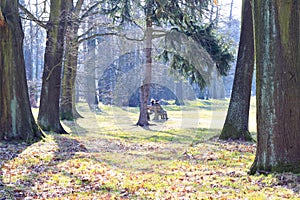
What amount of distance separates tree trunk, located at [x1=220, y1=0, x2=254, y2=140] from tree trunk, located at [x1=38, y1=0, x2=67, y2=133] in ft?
17.3

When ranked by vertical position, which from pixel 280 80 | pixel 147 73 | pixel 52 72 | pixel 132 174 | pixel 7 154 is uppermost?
pixel 147 73

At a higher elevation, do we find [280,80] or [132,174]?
[280,80]

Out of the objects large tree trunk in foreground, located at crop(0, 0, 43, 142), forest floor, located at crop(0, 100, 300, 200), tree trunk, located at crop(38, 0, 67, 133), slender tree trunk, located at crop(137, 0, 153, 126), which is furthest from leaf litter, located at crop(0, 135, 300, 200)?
slender tree trunk, located at crop(137, 0, 153, 126)

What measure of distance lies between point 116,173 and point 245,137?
5.31m

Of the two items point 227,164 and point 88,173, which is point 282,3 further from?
point 88,173

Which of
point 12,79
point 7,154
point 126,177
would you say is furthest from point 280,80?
point 12,79

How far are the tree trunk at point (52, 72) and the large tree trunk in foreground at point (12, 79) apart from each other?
9.43ft

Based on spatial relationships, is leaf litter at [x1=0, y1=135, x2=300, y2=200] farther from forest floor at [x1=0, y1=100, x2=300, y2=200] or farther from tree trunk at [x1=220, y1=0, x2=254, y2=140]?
tree trunk at [x1=220, y1=0, x2=254, y2=140]

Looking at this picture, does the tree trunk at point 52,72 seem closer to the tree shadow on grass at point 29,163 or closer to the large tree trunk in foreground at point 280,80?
the tree shadow on grass at point 29,163

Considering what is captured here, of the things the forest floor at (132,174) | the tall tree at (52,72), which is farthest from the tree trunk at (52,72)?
the forest floor at (132,174)

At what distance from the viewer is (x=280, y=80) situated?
17.3 feet

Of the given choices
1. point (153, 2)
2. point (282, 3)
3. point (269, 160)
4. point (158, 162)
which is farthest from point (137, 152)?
point (153, 2)

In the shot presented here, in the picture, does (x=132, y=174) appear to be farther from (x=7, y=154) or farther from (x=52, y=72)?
(x=52, y=72)

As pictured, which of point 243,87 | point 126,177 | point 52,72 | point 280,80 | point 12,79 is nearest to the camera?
point 280,80
